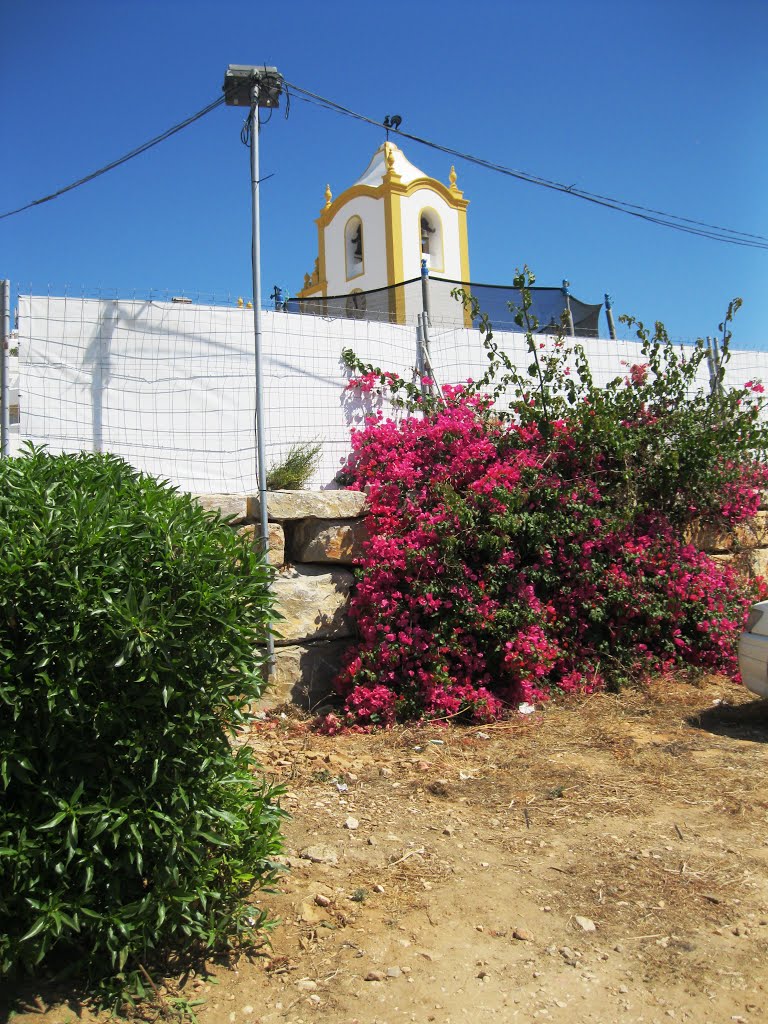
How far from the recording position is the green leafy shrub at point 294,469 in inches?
272

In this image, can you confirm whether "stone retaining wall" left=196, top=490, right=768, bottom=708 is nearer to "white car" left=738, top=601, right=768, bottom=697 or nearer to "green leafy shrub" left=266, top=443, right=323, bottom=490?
"green leafy shrub" left=266, top=443, right=323, bottom=490

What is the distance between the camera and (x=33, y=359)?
20.9ft

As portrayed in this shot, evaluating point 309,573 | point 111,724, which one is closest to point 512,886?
point 111,724

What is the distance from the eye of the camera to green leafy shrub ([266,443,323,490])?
691cm

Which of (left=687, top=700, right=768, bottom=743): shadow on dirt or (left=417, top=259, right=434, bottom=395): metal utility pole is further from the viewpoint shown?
(left=417, top=259, right=434, bottom=395): metal utility pole

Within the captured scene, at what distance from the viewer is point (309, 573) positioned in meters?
6.68

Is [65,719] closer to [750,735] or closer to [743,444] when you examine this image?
[750,735]

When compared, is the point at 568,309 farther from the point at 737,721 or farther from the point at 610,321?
the point at 737,721

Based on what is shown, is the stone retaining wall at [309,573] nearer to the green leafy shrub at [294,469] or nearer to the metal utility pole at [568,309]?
the green leafy shrub at [294,469]

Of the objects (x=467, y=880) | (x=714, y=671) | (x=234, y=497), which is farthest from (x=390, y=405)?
(x=467, y=880)

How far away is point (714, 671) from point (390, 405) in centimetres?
356

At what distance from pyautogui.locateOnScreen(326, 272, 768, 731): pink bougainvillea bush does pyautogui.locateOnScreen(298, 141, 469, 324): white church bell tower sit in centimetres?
1583

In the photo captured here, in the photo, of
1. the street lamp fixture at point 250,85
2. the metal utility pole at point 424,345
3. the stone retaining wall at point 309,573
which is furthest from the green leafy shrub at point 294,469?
the street lamp fixture at point 250,85

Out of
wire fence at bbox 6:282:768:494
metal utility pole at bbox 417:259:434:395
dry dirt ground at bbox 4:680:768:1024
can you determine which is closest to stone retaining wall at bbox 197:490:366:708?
wire fence at bbox 6:282:768:494
